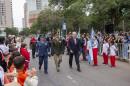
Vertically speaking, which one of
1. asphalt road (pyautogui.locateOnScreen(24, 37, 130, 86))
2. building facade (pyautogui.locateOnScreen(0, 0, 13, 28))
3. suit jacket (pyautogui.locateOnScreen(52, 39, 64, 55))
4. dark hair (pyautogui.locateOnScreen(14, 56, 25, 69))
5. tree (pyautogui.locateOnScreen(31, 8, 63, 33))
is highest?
building facade (pyautogui.locateOnScreen(0, 0, 13, 28))

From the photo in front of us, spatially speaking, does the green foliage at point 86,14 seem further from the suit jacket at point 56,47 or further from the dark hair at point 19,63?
the dark hair at point 19,63

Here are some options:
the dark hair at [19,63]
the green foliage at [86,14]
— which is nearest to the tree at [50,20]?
the green foliage at [86,14]

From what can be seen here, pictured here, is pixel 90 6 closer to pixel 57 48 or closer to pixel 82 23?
pixel 82 23

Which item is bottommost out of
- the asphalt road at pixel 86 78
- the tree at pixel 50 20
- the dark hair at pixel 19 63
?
the asphalt road at pixel 86 78

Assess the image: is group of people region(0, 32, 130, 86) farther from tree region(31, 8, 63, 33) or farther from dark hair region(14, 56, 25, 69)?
tree region(31, 8, 63, 33)

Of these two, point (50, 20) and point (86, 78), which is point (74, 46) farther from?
point (50, 20)

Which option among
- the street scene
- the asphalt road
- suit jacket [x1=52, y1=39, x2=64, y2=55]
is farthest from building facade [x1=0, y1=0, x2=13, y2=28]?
the asphalt road

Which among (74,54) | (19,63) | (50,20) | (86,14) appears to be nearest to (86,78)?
(74,54)

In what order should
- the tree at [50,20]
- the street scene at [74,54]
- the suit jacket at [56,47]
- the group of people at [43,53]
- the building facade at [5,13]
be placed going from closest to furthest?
the group of people at [43,53] < the street scene at [74,54] < the suit jacket at [56,47] < the tree at [50,20] < the building facade at [5,13]

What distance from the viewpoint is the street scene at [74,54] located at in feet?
28.0

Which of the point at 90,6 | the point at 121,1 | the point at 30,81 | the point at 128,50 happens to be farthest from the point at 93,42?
the point at 90,6

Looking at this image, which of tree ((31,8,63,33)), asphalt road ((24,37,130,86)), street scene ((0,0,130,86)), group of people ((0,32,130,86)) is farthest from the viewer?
tree ((31,8,63,33))

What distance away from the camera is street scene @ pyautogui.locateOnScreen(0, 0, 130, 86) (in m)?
8.54

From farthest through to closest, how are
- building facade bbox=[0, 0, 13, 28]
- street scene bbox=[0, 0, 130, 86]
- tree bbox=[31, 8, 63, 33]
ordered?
1. building facade bbox=[0, 0, 13, 28]
2. tree bbox=[31, 8, 63, 33]
3. street scene bbox=[0, 0, 130, 86]
